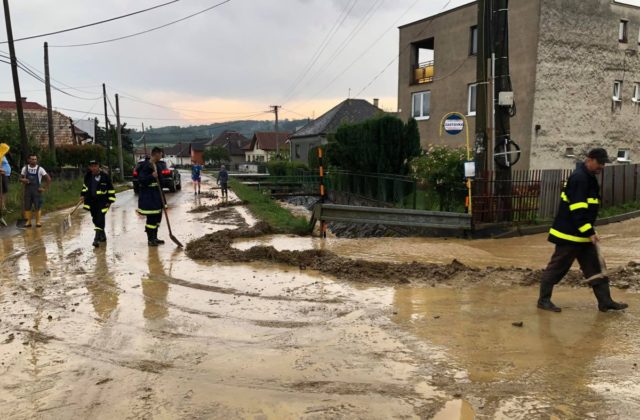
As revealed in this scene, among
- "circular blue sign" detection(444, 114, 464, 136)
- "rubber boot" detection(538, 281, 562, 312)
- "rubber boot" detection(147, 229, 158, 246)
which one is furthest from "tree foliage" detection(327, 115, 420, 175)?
"rubber boot" detection(538, 281, 562, 312)

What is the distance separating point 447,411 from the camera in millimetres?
3258

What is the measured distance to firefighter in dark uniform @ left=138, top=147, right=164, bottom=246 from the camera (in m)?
9.31

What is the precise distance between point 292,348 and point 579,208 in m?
3.35

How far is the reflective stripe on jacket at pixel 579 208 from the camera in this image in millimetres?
5105

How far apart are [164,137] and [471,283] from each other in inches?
4424

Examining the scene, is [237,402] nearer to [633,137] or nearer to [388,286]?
[388,286]

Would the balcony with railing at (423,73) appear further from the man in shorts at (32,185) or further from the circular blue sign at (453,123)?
the man in shorts at (32,185)

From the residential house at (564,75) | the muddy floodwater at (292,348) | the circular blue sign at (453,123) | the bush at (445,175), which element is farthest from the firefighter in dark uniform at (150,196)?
the residential house at (564,75)

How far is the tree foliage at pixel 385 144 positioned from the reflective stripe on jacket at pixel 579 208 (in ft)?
35.9

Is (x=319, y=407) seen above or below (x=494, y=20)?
below

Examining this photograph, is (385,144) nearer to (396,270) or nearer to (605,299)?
(396,270)

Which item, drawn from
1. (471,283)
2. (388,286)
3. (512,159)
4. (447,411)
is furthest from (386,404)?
(512,159)

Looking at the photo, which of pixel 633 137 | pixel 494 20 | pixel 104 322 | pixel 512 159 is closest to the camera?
pixel 104 322

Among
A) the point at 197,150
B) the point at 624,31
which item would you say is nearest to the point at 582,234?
the point at 624,31
